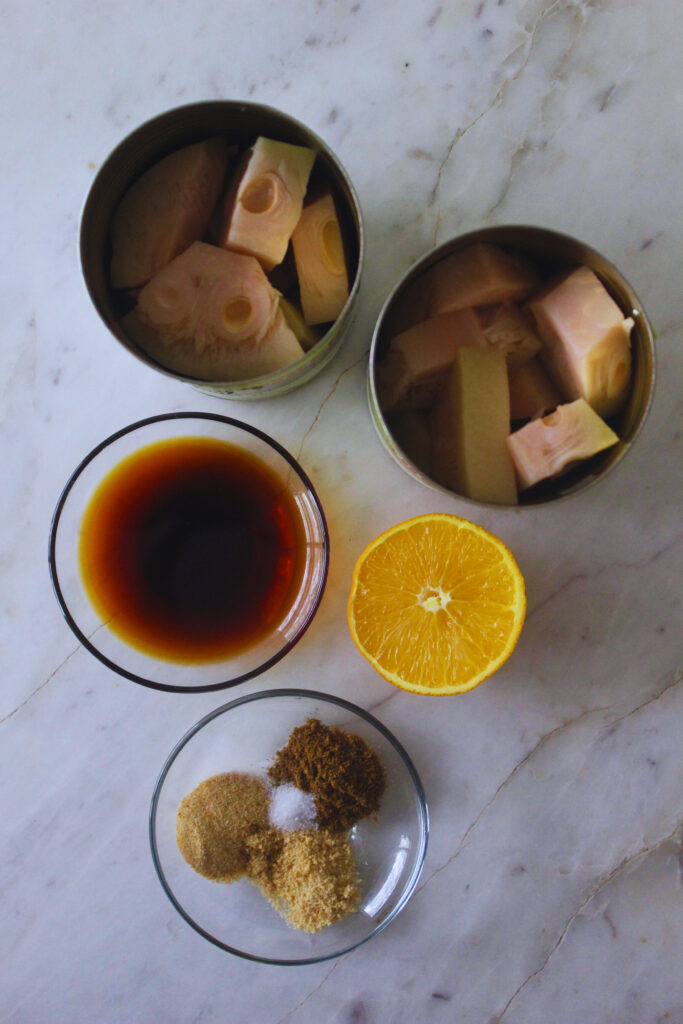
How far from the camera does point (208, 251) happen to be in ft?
2.58

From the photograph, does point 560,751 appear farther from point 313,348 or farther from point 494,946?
point 313,348

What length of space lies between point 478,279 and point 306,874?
0.80 m

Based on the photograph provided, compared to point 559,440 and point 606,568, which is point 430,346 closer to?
point 559,440

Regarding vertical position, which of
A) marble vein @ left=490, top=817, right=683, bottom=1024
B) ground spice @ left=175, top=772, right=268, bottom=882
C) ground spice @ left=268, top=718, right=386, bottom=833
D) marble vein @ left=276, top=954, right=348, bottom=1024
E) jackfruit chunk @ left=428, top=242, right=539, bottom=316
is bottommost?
marble vein @ left=276, top=954, right=348, bottom=1024

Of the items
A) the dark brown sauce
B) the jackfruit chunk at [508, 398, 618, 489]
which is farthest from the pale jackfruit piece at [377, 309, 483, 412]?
the dark brown sauce

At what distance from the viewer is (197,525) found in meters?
1.01

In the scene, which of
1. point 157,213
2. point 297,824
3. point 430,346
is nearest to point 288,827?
point 297,824

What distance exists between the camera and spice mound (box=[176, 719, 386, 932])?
1002 mm

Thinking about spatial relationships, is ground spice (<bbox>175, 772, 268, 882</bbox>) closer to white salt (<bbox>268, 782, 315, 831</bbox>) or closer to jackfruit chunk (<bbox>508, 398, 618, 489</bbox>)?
white salt (<bbox>268, 782, 315, 831</bbox>)

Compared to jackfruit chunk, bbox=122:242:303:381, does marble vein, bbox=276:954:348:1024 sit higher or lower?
lower

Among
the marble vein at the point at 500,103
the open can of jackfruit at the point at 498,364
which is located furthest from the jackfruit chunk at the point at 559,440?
the marble vein at the point at 500,103

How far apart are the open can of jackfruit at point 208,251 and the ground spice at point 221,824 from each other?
576 millimetres

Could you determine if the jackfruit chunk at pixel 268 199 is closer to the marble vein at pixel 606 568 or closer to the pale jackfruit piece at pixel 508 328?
the pale jackfruit piece at pixel 508 328

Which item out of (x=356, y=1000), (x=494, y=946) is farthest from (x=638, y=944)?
(x=356, y=1000)
